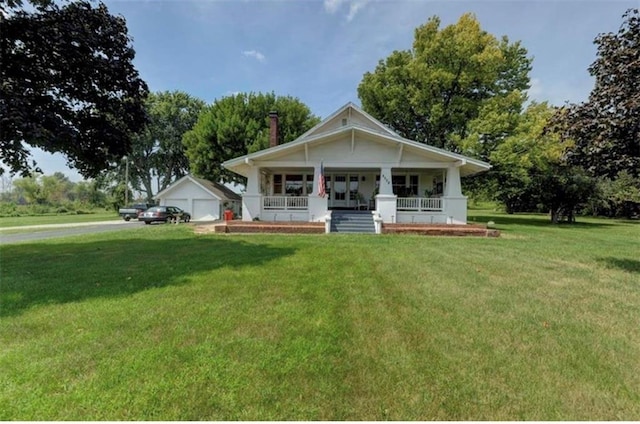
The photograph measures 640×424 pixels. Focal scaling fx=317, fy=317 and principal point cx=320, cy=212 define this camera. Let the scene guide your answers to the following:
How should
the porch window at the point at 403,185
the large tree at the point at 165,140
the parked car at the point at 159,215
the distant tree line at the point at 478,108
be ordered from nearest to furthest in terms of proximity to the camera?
the porch window at the point at 403,185, the distant tree line at the point at 478,108, the parked car at the point at 159,215, the large tree at the point at 165,140

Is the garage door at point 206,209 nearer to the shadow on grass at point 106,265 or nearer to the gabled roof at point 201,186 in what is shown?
the gabled roof at point 201,186

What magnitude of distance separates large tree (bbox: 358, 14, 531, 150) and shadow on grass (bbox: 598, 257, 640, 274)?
16.5m

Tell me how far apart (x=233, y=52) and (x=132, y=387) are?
1205cm

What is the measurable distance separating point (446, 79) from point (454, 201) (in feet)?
42.7

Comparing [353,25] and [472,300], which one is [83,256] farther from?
[353,25]

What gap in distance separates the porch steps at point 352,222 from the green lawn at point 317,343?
25.0 ft

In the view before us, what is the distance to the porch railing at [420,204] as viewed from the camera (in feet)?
54.0

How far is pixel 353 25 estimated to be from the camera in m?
13.4

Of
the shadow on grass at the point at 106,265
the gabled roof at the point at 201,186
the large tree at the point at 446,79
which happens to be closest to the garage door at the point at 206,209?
the gabled roof at the point at 201,186

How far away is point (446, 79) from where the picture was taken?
2439 cm

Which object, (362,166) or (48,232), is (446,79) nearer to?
(362,166)

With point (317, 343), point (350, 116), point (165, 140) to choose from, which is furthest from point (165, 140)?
point (317, 343)

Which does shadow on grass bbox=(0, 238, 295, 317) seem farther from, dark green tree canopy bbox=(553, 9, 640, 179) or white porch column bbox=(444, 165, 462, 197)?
white porch column bbox=(444, 165, 462, 197)

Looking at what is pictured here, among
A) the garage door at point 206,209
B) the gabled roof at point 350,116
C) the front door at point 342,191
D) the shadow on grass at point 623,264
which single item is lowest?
the shadow on grass at point 623,264
